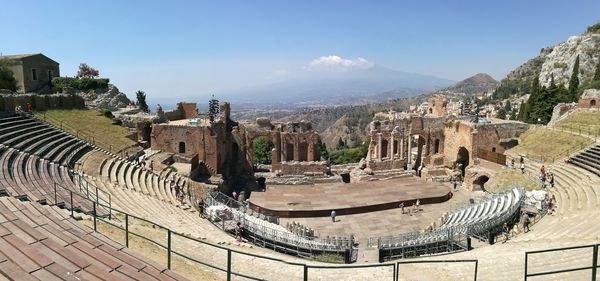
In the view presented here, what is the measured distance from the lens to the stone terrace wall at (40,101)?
27.5m

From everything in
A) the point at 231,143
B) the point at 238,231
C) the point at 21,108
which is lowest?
the point at 238,231

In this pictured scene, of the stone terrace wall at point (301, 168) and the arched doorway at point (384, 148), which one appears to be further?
the arched doorway at point (384, 148)

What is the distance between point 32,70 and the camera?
148 feet

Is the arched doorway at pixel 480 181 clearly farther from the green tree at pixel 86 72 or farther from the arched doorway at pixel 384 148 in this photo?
the green tree at pixel 86 72

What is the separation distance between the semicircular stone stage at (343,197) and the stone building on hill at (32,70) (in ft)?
105

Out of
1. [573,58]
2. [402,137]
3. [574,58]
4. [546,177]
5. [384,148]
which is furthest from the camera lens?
[573,58]

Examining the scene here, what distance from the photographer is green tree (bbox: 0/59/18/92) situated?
127 ft

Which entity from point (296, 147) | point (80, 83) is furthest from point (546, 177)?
point (80, 83)

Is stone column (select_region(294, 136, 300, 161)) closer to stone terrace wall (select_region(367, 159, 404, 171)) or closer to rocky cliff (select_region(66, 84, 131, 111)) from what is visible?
stone terrace wall (select_region(367, 159, 404, 171))

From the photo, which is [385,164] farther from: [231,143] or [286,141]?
[231,143]

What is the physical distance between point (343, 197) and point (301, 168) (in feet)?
21.7

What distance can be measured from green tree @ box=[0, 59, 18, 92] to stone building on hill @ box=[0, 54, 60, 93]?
1472 millimetres

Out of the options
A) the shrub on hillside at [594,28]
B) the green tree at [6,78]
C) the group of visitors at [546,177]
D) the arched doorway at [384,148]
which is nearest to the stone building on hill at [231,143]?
the arched doorway at [384,148]

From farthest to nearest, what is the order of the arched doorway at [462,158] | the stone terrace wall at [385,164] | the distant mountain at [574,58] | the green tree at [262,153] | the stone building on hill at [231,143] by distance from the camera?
the distant mountain at [574,58] < the green tree at [262,153] < the arched doorway at [462,158] < the stone terrace wall at [385,164] < the stone building on hill at [231,143]
